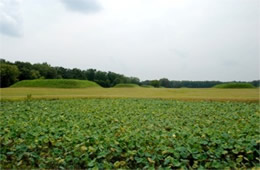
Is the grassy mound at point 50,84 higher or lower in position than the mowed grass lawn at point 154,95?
higher

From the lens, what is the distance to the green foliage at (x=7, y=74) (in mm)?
42406

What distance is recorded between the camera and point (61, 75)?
59.9 m

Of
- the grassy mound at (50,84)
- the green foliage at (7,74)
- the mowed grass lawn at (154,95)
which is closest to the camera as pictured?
the mowed grass lawn at (154,95)

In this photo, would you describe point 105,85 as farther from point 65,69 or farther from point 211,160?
point 211,160

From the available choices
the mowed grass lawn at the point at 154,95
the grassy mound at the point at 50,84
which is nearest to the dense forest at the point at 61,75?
the grassy mound at the point at 50,84

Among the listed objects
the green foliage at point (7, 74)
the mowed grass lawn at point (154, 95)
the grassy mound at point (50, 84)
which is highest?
the green foliage at point (7, 74)

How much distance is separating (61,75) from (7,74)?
17398mm

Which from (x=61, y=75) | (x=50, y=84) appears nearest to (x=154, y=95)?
(x=50, y=84)

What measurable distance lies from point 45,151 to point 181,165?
2731 millimetres

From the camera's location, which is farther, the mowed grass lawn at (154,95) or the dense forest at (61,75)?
the dense forest at (61,75)

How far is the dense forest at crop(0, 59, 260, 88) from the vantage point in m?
44.7

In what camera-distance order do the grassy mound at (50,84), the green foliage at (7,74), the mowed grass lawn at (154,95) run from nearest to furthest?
the mowed grass lawn at (154,95)
the grassy mound at (50,84)
the green foliage at (7,74)

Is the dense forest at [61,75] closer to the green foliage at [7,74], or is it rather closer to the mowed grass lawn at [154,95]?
the green foliage at [7,74]

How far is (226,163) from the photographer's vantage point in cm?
342
